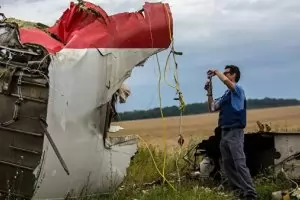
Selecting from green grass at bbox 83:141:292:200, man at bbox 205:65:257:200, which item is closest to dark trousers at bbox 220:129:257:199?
man at bbox 205:65:257:200

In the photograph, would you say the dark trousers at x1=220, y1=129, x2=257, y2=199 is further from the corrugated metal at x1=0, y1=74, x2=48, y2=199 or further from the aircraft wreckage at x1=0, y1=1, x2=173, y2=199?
the corrugated metal at x1=0, y1=74, x2=48, y2=199

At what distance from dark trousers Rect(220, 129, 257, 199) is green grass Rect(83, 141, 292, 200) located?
0.24 meters

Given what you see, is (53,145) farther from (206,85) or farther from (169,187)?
(206,85)

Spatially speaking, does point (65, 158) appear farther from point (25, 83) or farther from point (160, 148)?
point (160, 148)

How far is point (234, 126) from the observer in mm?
8555

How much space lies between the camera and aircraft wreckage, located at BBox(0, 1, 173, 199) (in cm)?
737

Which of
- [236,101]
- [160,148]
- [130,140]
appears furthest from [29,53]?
[160,148]

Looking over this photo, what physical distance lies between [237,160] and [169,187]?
106 centimetres

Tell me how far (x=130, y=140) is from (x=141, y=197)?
0.83 meters

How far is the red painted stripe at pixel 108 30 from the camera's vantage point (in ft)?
26.4

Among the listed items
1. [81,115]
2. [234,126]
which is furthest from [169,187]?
[81,115]

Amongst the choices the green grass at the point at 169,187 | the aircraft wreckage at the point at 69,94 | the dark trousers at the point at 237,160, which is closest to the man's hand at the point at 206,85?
the dark trousers at the point at 237,160

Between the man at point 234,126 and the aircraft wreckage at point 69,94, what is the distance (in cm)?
104

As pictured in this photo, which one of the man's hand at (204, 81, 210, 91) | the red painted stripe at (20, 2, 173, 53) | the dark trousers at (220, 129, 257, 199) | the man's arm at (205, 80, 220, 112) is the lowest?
the dark trousers at (220, 129, 257, 199)
